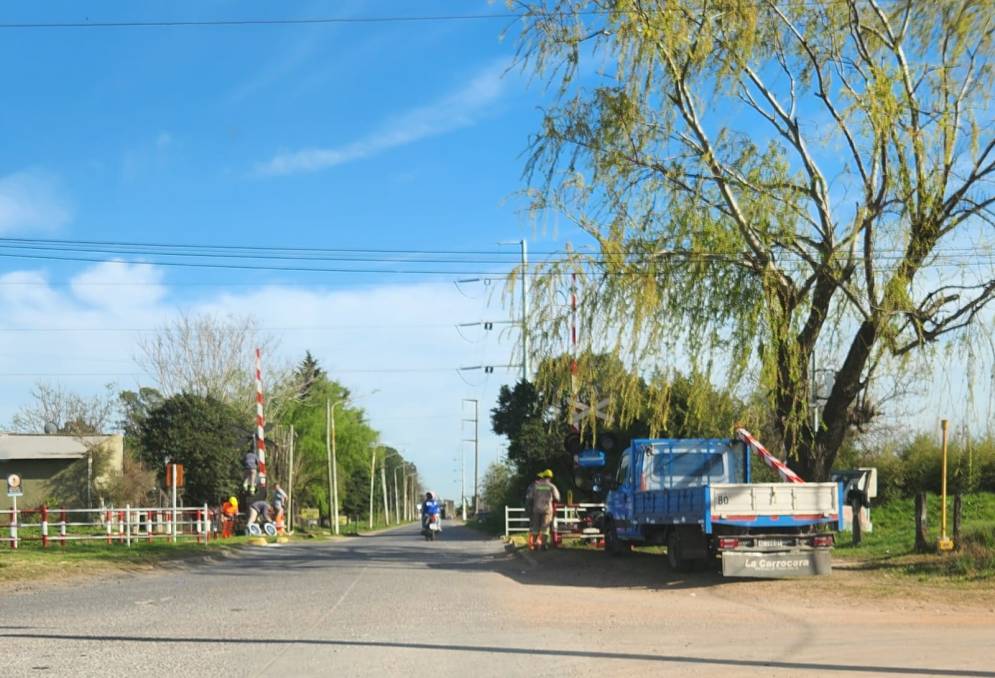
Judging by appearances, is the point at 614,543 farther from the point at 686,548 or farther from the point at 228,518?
the point at 228,518

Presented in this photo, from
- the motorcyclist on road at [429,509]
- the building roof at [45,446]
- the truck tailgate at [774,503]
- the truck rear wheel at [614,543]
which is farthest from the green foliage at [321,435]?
the truck tailgate at [774,503]

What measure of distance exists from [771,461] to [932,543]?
3.29 meters

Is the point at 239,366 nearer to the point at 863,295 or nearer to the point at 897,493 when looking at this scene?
the point at 897,493

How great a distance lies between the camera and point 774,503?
56.0ft

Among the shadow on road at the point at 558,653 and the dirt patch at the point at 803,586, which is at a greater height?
the shadow on road at the point at 558,653

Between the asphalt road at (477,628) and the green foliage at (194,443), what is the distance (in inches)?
1012

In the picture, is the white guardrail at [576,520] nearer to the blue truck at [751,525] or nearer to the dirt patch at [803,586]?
the dirt patch at [803,586]

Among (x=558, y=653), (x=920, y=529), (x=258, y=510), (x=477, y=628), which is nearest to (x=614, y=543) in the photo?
(x=920, y=529)

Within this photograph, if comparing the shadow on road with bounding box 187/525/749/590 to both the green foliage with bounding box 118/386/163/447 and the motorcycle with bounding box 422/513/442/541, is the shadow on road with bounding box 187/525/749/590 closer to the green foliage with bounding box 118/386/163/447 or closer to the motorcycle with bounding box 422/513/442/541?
the motorcycle with bounding box 422/513/442/541

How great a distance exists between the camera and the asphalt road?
361 inches

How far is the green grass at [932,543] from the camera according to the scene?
54.5 feet

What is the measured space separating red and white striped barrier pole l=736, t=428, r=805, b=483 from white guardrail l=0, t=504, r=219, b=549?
625 inches

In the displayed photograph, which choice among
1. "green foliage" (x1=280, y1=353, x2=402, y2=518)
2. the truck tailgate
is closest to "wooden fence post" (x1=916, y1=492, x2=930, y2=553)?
the truck tailgate

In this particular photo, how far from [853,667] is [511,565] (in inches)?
563
